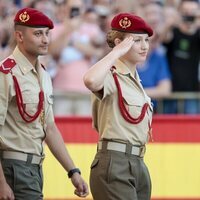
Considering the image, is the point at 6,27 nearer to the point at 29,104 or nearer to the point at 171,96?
the point at 171,96

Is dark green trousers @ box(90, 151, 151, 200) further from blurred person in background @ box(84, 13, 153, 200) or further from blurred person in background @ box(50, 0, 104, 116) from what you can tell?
blurred person in background @ box(50, 0, 104, 116)

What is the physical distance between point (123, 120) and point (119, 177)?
1.38ft

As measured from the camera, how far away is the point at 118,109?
6.95 meters

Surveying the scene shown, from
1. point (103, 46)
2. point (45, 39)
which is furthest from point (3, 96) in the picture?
point (103, 46)

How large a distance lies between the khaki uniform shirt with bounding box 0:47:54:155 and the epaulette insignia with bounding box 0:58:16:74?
23 millimetres

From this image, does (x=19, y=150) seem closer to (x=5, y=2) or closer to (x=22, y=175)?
(x=22, y=175)

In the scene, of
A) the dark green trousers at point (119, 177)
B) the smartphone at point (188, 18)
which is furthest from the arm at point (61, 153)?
the smartphone at point (188, 18)

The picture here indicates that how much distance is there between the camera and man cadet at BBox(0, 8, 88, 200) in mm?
6734

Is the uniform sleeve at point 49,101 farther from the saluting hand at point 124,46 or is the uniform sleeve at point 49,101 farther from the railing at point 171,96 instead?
the railing at point 171,96

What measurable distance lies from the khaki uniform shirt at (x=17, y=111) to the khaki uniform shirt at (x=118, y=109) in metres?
0.44

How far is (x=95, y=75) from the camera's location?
21.7 ft

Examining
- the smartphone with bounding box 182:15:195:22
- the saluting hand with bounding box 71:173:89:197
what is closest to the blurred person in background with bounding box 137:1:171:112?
the smartphone with bounding box 182:15:195:22

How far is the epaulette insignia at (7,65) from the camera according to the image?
6747 millimetres

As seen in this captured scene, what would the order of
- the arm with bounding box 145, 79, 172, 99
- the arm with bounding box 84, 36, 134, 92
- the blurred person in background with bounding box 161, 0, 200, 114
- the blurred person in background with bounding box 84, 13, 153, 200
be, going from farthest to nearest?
the blurred person in background with bounding box 161, 0, 200, 114
the arm with bounding box 145, 79, 172, 99
the blurred person in background with bounding box 84, 13, 153, 200
the arm with bounding box 84, 36, 134, 92
